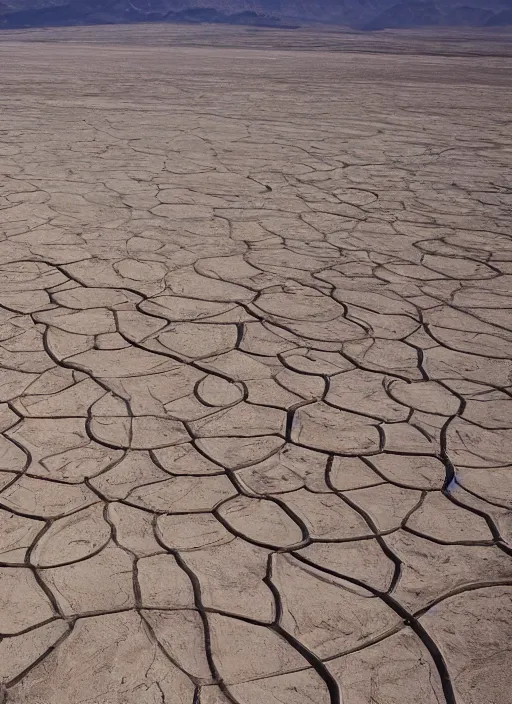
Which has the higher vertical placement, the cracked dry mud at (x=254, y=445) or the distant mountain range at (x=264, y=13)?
the cracked dry mud at (x=254, y=445)

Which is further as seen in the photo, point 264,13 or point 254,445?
point 264,13

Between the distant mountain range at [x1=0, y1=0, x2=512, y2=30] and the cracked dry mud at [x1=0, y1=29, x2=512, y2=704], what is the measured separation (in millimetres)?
52609

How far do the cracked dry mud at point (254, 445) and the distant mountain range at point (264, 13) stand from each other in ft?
173

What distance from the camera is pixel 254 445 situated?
2.08 meters

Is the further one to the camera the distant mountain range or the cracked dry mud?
the distant mountain range

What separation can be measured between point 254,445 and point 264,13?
74.2 m

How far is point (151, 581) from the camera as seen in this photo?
1.59 metres

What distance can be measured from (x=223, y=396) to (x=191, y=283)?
3.17ft

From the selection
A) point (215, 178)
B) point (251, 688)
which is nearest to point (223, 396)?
point (251, 688)

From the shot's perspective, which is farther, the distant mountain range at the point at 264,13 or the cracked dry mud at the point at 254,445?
the distant mountain range at the point at 264,13

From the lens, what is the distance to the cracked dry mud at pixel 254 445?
4.72ft

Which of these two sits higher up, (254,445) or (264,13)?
(254,445)

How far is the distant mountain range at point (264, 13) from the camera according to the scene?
190ft

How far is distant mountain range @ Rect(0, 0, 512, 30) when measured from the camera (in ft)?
190
